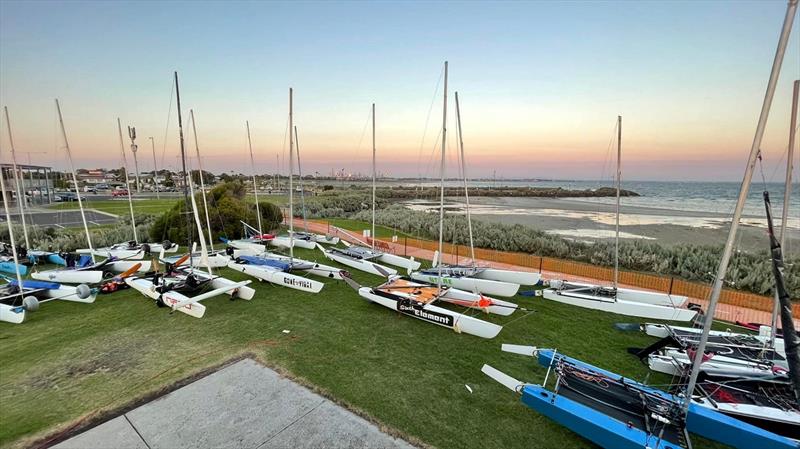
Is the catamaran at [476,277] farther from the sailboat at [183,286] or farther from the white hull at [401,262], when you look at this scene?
the sailboat at [183,286]

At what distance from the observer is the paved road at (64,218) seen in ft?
81.1

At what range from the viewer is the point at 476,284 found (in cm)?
1123

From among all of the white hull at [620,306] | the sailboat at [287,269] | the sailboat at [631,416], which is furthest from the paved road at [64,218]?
the sailboat at [631,416]

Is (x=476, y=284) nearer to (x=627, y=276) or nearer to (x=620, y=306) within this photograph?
(x=620, y=306)

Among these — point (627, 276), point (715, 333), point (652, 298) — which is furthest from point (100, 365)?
point (627, 276)

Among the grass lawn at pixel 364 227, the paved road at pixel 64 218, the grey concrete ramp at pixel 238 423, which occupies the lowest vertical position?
the grass lawn at pixel 364 227

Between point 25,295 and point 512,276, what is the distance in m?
15.6

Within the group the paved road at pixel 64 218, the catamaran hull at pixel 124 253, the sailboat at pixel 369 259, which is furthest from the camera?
the paved road at pixel 64 218

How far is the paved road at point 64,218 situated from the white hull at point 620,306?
1219 inches

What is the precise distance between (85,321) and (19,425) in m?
4.67

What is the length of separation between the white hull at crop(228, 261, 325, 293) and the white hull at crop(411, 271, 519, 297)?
138 inches

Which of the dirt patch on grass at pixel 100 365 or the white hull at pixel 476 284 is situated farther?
the white hull at pixel 476 284

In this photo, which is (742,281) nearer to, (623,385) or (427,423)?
(623,385)

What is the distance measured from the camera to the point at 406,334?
8211 mm
